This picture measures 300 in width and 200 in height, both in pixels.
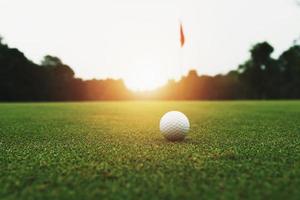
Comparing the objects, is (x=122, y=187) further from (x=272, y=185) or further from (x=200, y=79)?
(x=200, y=79)

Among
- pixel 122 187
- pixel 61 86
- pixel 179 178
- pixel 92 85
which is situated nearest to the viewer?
pixel 122 187

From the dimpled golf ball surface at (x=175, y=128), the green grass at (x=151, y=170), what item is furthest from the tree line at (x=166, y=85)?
the green grass at (x=151, y=170)

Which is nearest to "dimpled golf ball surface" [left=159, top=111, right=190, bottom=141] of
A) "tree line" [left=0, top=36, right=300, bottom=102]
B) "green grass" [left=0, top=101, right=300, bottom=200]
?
"green grass" [left=0, top=101, right=300, bottom=200]

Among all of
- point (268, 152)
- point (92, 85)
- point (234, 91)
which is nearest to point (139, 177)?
point (268, 152)

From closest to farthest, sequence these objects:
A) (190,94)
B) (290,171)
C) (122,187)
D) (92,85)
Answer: (122,187) → (290,171) → (92,85) → (190,94)

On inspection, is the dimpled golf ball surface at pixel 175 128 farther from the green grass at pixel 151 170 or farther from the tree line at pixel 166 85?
the tree line at pixel 166 85

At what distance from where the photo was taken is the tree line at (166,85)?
5243 cm

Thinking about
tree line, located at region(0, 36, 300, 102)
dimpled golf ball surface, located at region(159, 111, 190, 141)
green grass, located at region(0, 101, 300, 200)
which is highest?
tree line, located at region(0, 36, 300, 102)

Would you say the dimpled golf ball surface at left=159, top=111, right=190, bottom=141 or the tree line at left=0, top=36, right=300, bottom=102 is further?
the tree line at left=0, top=36, right=300, bottom=102

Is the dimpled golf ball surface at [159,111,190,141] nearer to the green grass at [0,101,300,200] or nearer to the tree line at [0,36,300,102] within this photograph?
the green grass at [0,101,300,200]

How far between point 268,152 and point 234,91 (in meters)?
63.2

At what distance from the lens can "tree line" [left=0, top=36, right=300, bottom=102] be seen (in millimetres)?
52434

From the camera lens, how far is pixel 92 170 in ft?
10.6

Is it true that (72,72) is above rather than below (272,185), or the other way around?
above
